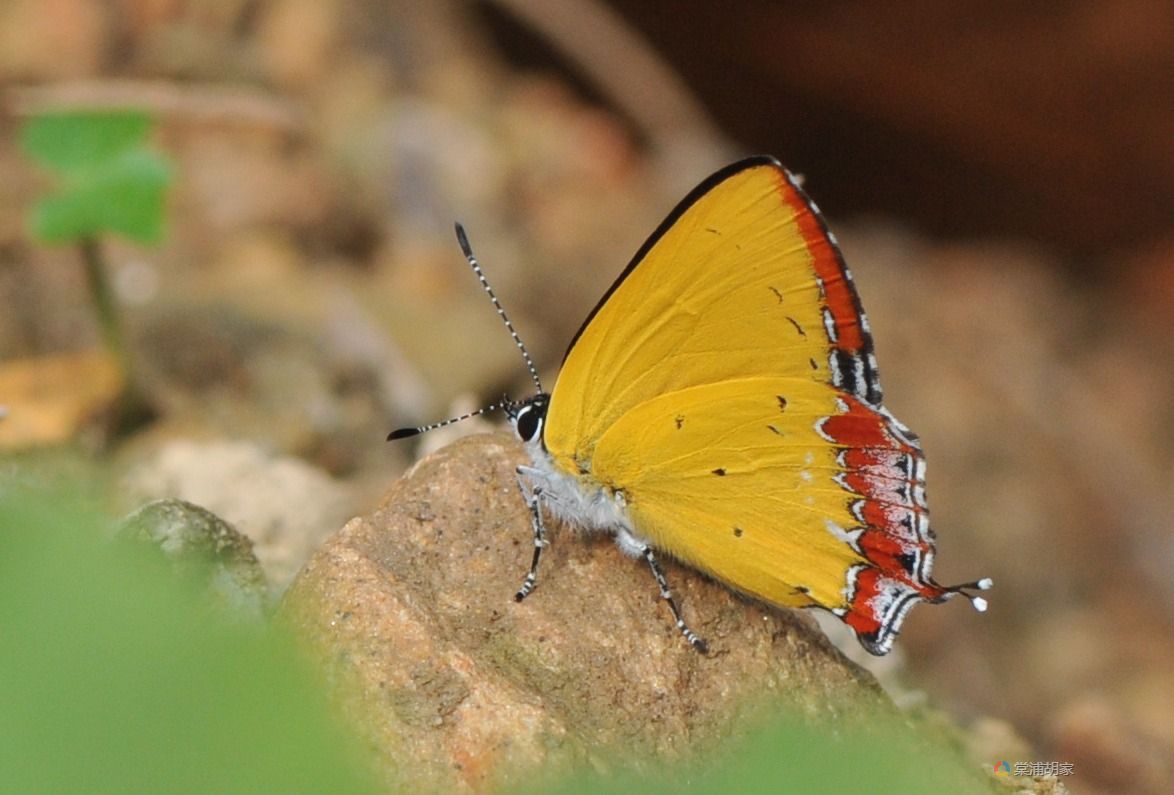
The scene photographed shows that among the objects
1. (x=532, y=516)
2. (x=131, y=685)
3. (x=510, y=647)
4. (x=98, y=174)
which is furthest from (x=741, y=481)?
(x=98, y=174)

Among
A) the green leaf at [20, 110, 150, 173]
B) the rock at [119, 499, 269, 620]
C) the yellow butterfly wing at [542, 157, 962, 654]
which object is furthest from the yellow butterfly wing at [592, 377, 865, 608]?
the green leaf at [20, 110, 150, 173]

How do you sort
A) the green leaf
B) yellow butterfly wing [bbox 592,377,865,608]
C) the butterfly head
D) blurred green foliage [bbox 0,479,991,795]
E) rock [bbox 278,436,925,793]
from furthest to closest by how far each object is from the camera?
the green leaf
the butterfly head
yellow butterfly wing [bbox 592,377,865,608]
rock [bbox 278,436,925,793]
blurred green foliage [bbox 0,479,991,795]

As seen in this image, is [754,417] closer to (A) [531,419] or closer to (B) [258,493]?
(A) [531,419]

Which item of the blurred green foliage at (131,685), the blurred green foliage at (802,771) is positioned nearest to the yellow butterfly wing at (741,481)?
the blurred green foliage at (802,771)

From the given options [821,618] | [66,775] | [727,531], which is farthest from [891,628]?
[66,775]

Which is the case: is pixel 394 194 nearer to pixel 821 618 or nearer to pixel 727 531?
pixel 821 618

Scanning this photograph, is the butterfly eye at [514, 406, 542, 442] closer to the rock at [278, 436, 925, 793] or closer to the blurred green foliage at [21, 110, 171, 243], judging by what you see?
the rock at [278, 436, 925, 793]

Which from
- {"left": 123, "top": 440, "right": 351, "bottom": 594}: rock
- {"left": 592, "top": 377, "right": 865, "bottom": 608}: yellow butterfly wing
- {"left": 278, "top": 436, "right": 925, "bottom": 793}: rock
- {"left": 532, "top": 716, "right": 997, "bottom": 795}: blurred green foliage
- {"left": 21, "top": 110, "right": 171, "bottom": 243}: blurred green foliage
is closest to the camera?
{"left": 532, "top": 716, "right": 997, "bottom": 795}: blurred green foliage

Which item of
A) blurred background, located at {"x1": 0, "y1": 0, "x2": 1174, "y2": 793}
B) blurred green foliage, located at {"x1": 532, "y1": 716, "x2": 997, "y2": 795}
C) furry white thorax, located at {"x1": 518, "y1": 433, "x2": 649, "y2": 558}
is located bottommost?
blurred background, located at {"x1": 0, "y1": 0, "x2": 1174, "y2": 793}
